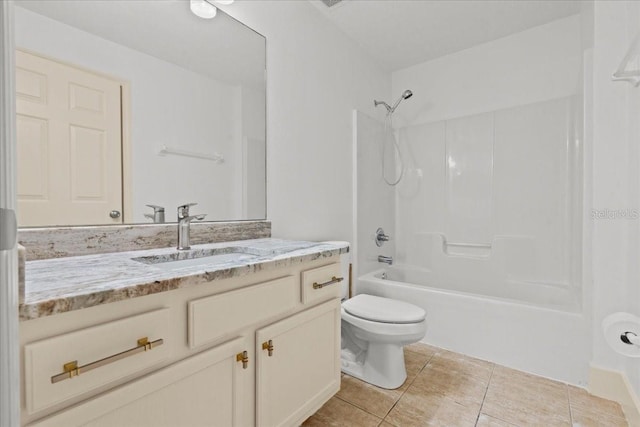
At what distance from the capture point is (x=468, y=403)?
158cm

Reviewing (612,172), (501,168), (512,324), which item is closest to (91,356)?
(512,324)

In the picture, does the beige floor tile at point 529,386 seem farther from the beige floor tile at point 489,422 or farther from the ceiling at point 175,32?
the ceiling at point 175,32

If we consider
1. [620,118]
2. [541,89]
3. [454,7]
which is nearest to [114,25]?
[454,7]

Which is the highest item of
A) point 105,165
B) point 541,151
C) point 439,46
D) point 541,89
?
point 439,46

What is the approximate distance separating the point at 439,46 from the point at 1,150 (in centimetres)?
293

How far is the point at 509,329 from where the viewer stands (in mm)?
1925

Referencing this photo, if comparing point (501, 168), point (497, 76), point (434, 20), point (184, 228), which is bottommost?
point (184, 228)

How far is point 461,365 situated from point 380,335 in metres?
0.71

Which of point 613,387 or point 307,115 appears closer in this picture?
point 613,387

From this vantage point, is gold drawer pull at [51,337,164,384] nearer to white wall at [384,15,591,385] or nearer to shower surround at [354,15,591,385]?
shower surround at [354,15,591,385]

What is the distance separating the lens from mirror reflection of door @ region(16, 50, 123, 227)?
1.00m

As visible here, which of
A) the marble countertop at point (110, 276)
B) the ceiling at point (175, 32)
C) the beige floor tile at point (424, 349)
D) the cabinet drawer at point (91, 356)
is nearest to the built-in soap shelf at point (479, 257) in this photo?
the beige floor tile at point (424, 349)

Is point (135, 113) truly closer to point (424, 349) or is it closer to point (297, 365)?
point (297, 365)

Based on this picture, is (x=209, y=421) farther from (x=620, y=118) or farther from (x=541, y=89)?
(x=541, y=89)
